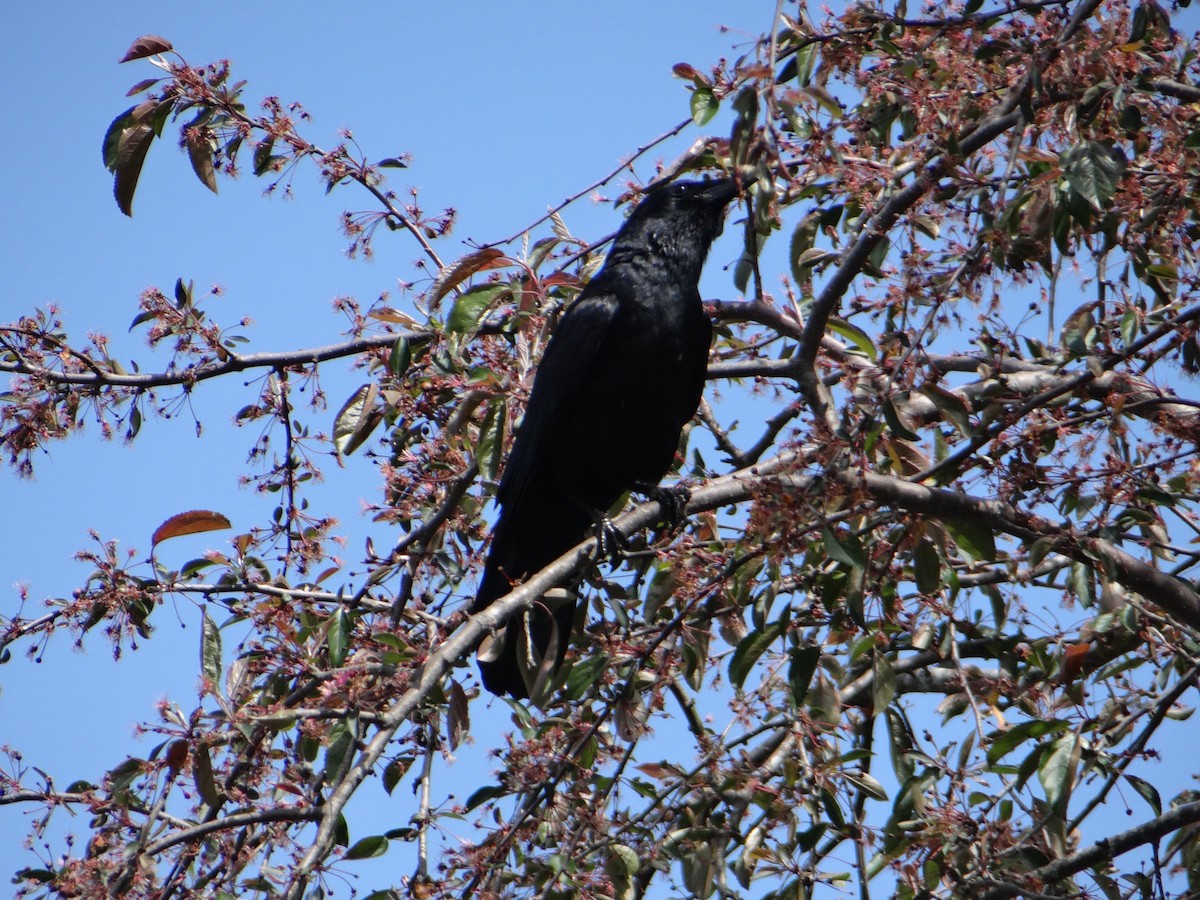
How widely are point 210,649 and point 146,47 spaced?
79.3 inches

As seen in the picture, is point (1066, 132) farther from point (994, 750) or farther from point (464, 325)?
point (464, 325)

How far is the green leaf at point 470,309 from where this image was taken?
3.55m

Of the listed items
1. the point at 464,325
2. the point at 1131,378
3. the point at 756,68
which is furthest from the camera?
the point at 464,325

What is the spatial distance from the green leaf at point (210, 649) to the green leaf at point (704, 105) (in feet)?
7.08

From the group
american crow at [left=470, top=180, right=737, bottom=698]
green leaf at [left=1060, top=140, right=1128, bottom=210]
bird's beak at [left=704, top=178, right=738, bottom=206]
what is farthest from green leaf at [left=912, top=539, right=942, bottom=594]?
bird's beak at [left=704, top=178, right=738, bottom=206]

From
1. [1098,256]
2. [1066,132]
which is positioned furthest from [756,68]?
[1098,256]

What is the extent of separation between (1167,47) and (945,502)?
152 cm

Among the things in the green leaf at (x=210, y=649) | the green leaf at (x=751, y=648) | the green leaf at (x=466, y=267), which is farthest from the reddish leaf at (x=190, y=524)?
the green leaf at (x=751, y=648)

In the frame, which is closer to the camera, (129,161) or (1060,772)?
(1060,772)

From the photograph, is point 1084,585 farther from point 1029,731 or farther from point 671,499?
point 671,499

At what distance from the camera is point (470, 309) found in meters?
3.56

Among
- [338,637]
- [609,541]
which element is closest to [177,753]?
[338,637]

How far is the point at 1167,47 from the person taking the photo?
10.9 feet

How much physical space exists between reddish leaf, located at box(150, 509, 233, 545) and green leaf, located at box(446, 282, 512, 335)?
901mm
